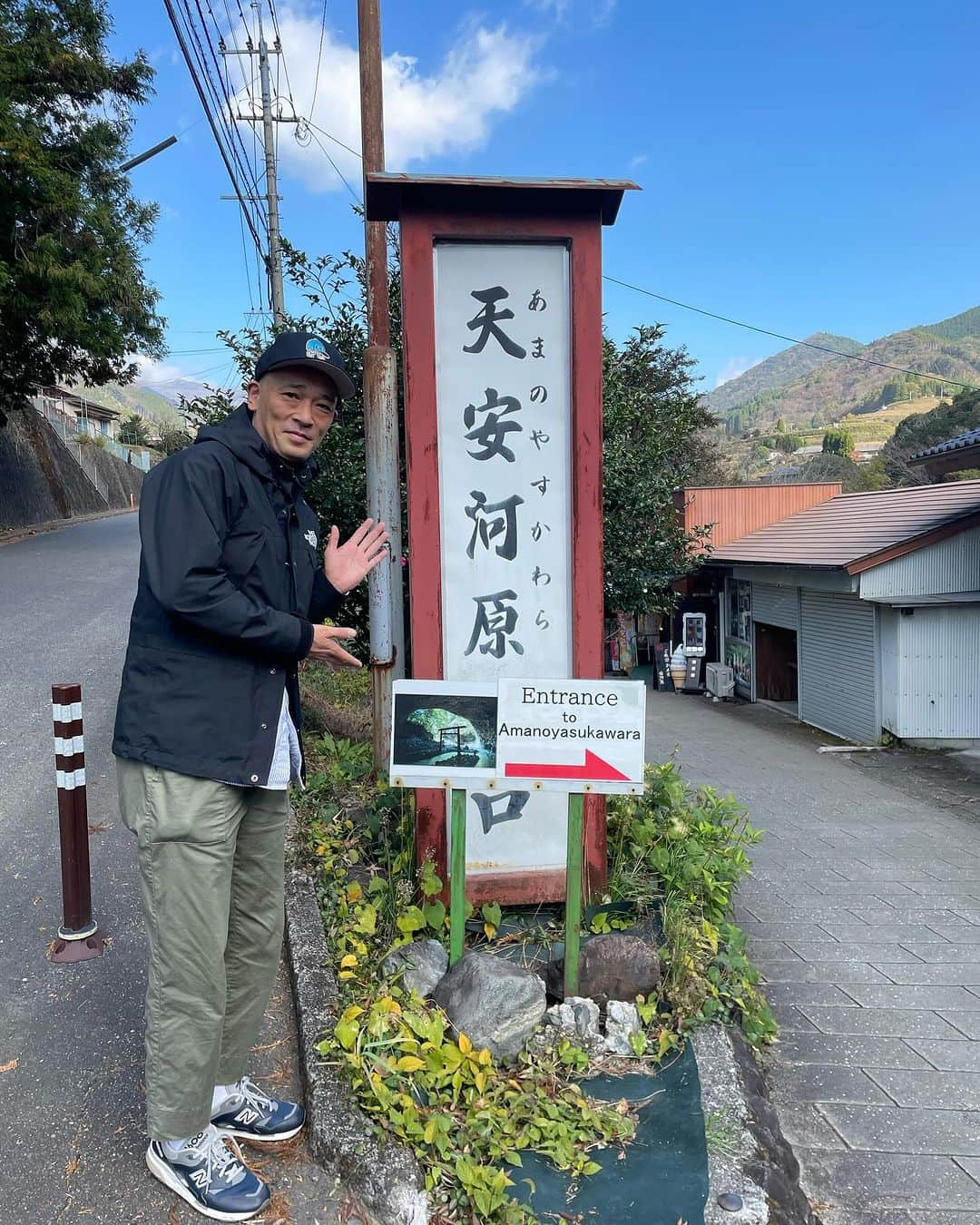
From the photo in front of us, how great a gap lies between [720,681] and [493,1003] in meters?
17.6

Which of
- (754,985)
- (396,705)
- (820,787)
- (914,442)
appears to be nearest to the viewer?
(396,705)

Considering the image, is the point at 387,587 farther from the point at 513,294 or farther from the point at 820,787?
the point at 820,787

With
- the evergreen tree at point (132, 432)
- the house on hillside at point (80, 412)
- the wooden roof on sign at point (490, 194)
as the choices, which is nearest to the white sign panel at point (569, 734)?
the wooden roof on sign at point (490, 194)

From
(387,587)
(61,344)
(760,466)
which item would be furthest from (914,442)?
(387,587)

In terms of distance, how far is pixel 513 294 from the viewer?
4.01 m

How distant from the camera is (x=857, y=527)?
16062 millimetres

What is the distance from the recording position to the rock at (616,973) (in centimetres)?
331

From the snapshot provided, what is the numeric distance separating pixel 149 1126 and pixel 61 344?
18.3 metres

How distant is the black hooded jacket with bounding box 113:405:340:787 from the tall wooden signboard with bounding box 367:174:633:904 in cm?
162

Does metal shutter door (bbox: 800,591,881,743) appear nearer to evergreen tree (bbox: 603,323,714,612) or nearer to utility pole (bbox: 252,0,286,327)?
evergreen tree (bbox: 603,323,714,612)

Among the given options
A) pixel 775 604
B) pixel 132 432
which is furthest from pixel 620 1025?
pixel 132 432

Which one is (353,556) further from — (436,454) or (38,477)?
(38,477)

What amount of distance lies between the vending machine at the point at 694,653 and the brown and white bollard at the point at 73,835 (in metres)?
18.4

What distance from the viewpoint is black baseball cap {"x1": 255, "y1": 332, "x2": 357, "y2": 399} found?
7.63 feet
